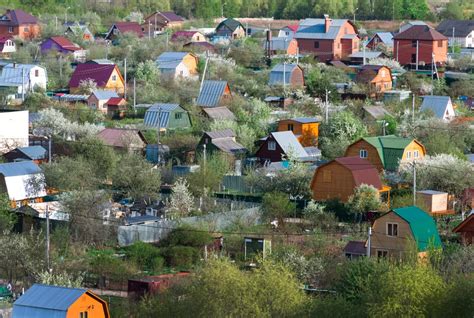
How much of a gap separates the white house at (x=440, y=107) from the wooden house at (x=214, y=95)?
14.7ft

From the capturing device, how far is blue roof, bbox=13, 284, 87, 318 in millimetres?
14141

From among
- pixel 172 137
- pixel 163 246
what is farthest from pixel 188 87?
pixel 163 246

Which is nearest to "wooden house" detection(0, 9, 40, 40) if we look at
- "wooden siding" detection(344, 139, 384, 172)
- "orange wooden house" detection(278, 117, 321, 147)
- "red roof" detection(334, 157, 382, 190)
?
"orange wooden house" detection(278, 117, 321, 147)

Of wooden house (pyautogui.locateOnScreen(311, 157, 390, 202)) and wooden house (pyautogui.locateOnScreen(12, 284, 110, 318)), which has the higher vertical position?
wooden house (pyautogui.locateOnScreen(311, 157, 390, 202))

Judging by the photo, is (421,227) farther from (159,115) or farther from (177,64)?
(177,64)

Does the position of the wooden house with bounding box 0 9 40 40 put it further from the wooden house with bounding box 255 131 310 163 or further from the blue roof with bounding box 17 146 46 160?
the wooden house with bounding box 255 131 310 163

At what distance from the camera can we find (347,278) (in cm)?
1498

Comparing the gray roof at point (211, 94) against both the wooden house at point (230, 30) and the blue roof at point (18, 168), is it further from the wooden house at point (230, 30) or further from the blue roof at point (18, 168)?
the wooden house at point (230, 30)

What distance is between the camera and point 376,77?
110ft

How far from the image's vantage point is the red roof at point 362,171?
21.2 metres

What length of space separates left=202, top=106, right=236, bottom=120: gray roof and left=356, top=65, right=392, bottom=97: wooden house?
5341 mm

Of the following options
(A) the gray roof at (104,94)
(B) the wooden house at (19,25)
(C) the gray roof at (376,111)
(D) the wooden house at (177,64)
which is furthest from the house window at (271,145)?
(B) the wooden house at (19,25)

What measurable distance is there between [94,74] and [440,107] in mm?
9012

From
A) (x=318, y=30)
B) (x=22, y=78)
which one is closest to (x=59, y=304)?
(x=22, y=78)
